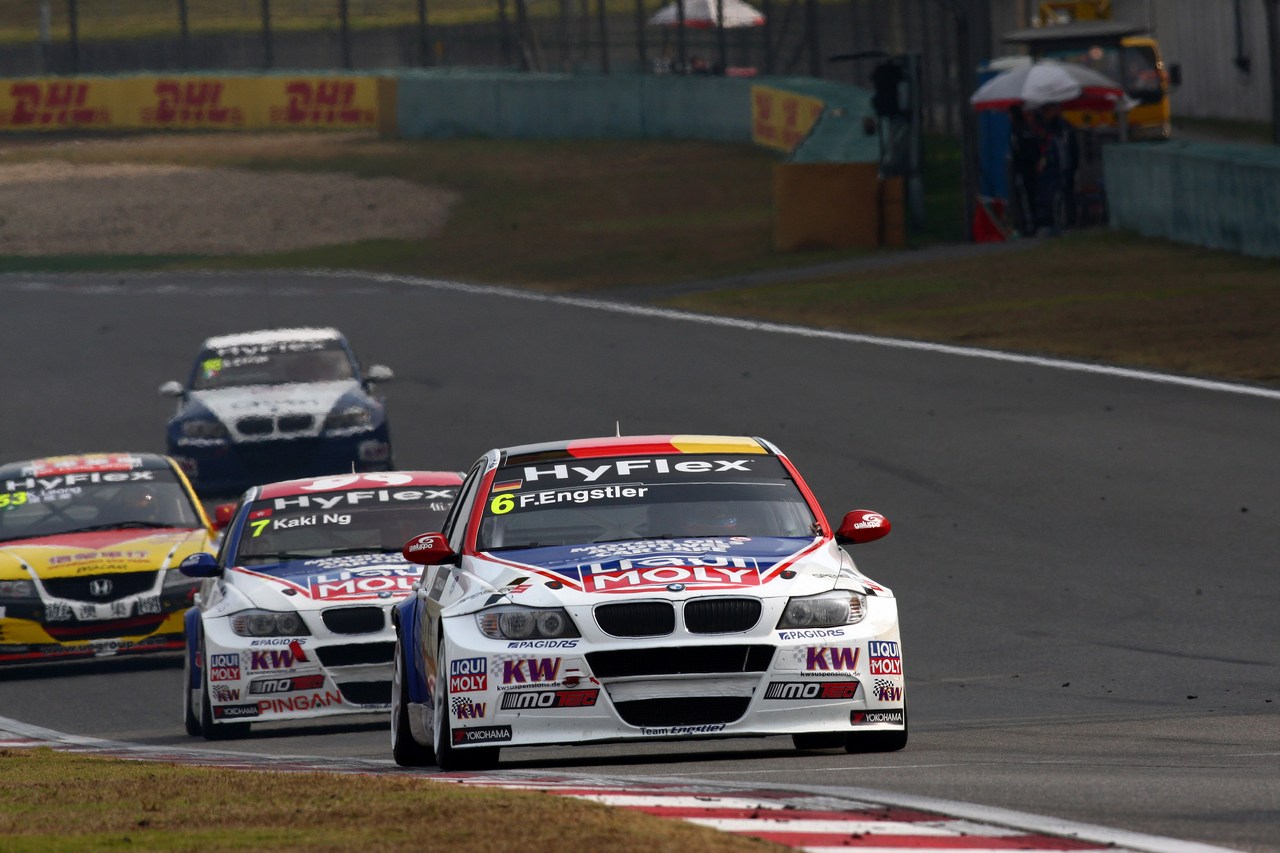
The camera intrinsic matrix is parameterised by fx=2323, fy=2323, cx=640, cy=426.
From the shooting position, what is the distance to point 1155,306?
28.1 meters

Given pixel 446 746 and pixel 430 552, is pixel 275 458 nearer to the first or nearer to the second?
pixel 430 552

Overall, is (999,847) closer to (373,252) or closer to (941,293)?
(941,293)

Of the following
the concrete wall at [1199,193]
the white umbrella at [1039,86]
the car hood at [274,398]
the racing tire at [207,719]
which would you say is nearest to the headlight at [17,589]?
the racing tire at [207,719]

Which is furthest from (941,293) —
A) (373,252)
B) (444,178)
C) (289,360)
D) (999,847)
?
(999,847)

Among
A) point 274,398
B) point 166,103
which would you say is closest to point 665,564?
point 274,398

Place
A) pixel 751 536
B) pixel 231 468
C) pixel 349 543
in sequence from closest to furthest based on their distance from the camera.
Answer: pixel 751 536 < pixel 349 543 < pixel 231 468

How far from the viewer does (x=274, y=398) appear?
2236 centimetres

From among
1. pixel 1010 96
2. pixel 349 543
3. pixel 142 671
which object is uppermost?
pixel 1010 96

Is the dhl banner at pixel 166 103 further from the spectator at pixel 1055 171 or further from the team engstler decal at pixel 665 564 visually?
the team engstler decal at pixel 665 564

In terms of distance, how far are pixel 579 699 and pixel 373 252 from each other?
116 feet

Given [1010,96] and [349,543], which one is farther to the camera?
[1010,96]

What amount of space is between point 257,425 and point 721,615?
46.1ft

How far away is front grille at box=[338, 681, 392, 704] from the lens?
40.4 ft

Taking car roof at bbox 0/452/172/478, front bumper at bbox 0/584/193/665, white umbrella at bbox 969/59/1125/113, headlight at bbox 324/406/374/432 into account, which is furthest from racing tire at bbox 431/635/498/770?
white umbrella at bbox 969/59/1125/113
